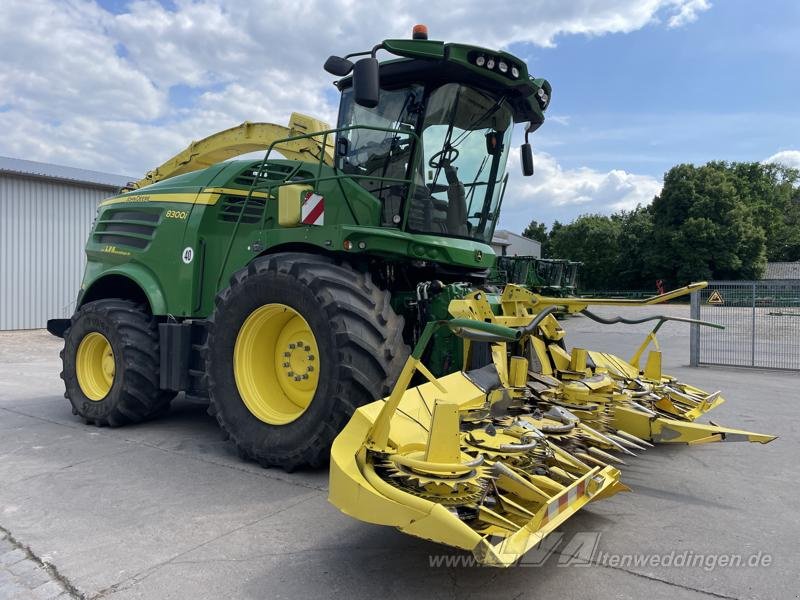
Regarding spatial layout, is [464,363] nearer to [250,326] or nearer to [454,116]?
[250,326]

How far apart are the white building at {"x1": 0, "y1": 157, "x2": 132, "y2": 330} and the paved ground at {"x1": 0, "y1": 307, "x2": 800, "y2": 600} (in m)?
13.1

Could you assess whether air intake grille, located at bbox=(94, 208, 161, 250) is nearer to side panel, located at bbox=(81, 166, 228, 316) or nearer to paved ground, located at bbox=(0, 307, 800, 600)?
side panel, located at bbox=(81, 166, 228, 316)

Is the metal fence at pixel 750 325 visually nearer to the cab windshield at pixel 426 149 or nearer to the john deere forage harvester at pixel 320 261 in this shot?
the cab windshield at pixel 426 149

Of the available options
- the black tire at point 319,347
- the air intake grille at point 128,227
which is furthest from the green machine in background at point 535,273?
the black tire at point 319,347

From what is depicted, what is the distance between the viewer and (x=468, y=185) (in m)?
5.21

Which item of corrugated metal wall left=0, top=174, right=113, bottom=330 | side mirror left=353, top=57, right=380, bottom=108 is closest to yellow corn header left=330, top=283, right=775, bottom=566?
side mirror left=353, top=57, right=380, bottom=108

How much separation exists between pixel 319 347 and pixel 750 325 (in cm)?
988

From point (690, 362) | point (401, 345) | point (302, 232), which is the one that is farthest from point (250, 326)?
point (690, 362)

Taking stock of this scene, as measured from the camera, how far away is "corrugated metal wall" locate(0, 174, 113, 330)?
16031 mm

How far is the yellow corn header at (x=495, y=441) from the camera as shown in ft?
7.92

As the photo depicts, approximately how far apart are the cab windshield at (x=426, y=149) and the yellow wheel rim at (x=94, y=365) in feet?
10.7

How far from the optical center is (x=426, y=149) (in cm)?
470

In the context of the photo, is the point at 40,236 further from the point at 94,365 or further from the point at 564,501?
the point at 564,501

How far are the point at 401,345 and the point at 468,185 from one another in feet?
5.99
